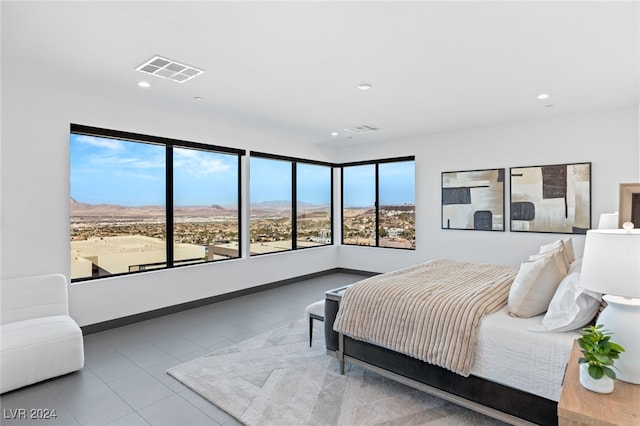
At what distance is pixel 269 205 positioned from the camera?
6.29m

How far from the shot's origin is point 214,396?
106 inches

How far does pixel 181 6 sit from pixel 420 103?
9.79 feet

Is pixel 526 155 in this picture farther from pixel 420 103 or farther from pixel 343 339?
pixel 343 339

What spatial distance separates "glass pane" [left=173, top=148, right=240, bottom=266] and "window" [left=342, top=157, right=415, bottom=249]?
2717 mm

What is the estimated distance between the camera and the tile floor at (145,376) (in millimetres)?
2461

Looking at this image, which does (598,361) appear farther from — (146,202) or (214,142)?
(214,142)


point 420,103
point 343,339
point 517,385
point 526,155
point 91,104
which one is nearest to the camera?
point 517,385

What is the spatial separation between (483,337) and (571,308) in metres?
0.53

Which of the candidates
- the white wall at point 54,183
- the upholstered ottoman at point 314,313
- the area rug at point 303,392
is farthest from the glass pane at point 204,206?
the upholstered ottoman at point 314,313

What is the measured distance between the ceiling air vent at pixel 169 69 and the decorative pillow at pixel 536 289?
321 cm

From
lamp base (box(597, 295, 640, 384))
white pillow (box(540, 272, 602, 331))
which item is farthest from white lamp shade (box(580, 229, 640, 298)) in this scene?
white pillow (box(540, 272, 602, 331))

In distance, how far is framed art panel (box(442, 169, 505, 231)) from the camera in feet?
18.1

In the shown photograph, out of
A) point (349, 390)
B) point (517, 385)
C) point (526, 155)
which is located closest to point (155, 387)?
point (349, 390)

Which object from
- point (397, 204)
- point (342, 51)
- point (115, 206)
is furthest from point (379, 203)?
point (115, 206)
